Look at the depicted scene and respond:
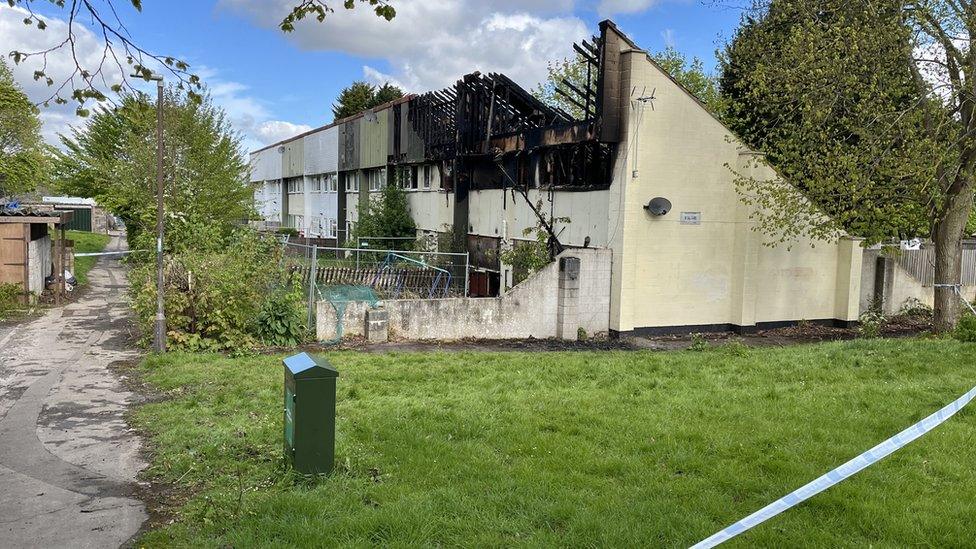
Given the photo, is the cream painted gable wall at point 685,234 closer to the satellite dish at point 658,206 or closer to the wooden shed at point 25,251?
the satellite dish at point 658,206

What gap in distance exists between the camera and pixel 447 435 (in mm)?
7254

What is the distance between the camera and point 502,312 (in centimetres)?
1705

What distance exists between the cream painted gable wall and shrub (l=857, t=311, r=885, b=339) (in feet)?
5.18

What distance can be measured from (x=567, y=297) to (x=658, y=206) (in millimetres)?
3113

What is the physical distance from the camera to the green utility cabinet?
230 inches

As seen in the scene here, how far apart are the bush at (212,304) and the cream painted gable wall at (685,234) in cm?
820

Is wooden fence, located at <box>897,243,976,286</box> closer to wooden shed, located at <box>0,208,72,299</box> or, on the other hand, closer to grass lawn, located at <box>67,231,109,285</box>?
wooden shed, located at <box>0,208,72,299</box>

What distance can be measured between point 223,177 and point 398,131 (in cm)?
822

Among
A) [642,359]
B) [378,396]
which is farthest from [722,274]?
[378,396]

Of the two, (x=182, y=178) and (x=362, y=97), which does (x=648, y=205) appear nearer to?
(x=182, y=178)

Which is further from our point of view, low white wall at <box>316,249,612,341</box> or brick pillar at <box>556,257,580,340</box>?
brick pillar at <box>556,257,580,340</box>

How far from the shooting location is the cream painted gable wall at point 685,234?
1767 cm

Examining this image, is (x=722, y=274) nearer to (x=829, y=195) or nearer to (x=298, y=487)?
(x=829, y=195)

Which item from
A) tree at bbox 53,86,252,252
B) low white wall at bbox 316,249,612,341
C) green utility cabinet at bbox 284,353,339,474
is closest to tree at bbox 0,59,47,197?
tree at bbox 53,86,252,252
